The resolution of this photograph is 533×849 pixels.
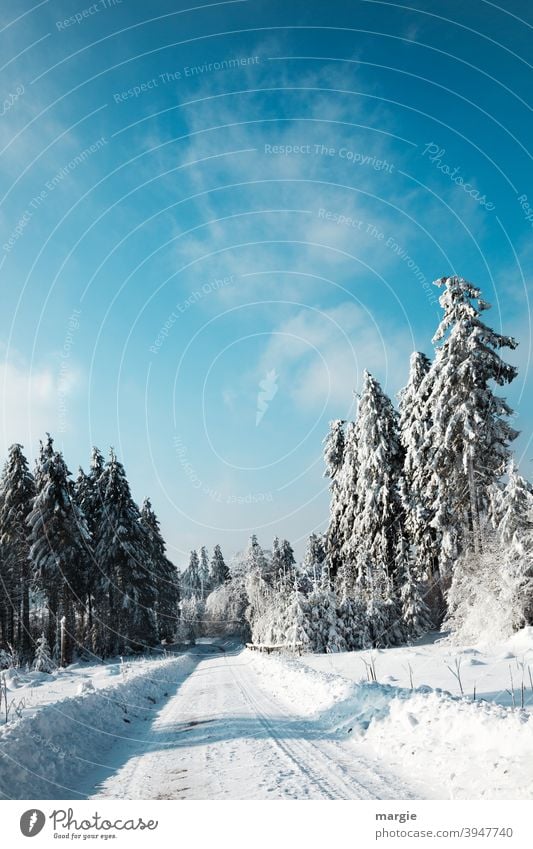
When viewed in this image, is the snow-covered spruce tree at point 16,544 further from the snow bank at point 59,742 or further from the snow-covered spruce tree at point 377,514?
the snow bank at point 59,742

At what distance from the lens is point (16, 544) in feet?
111

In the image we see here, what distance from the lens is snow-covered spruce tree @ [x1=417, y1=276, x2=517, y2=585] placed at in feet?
73.5

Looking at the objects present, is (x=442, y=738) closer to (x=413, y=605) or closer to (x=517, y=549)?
(x=517, y=549)

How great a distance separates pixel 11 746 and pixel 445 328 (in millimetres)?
23123

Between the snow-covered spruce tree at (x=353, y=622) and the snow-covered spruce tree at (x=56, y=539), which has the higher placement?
the snow-covered spruce tree at (x=56, y=539)

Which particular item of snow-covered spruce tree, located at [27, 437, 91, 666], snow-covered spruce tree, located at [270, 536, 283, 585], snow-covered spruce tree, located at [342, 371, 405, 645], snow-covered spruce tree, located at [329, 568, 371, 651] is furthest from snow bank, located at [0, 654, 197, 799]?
snow-covered spruce tree, located at [270, 536, 283, 585]

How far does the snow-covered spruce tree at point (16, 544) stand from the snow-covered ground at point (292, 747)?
23.3m

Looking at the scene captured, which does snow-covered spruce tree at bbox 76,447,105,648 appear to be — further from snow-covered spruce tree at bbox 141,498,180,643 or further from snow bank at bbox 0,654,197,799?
snow bank at bbox 0,654,197,799

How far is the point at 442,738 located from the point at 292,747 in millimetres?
2119

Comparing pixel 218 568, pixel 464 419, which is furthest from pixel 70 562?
pixel 218 568

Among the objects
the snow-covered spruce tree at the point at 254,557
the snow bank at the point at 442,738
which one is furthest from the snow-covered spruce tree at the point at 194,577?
the snow bank at the point at 442,738

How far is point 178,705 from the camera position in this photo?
13070 millimetres

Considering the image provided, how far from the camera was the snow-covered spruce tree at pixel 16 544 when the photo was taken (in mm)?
31267

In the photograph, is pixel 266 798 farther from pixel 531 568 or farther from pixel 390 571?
pixel 390 571
